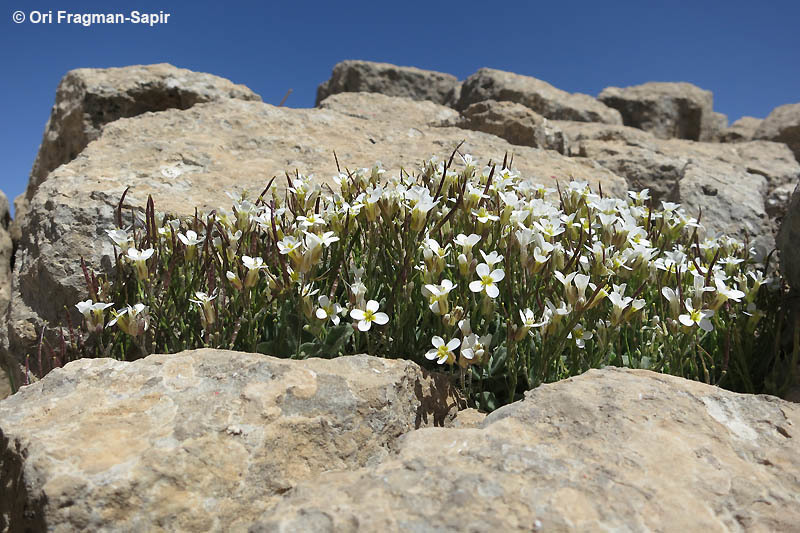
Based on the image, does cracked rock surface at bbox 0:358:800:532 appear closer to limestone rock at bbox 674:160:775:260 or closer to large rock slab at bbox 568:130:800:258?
large rock slab at bbox 568:130:800:258

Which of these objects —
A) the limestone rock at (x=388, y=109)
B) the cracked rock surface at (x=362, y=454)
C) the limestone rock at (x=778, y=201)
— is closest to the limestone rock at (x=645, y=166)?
the limestone rock at (x=778, y=201)

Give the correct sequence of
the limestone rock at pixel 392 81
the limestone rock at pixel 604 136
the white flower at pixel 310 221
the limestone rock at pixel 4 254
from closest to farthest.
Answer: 1. the white flower at pixel 310 221
2. the limestone rock at pixel 4 254
3. the limestone rock at pixel 604 136
4. the limestone rock at pixel 392 81

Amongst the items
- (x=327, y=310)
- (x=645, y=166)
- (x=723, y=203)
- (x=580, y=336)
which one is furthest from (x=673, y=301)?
(x=645, y=166)

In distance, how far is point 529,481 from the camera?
1.69m

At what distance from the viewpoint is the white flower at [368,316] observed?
250 centimetres

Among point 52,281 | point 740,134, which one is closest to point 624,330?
point 52,281

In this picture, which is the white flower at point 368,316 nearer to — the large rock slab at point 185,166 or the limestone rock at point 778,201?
the large rock slab at point 185,166

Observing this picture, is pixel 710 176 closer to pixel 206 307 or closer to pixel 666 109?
pixel 206 307

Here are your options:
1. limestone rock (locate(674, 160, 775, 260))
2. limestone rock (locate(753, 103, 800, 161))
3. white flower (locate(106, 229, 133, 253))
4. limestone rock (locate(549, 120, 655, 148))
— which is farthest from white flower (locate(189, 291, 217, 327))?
limestone rock (locate(753, 103, 800, 161))

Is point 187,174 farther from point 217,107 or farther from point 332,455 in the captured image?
point 332,455

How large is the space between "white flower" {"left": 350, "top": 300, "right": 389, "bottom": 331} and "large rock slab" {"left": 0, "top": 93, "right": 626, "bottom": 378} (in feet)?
6.30

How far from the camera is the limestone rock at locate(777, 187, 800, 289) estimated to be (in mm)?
3107

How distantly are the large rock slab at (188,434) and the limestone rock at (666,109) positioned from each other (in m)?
14.6

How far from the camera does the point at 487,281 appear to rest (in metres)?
2.58
